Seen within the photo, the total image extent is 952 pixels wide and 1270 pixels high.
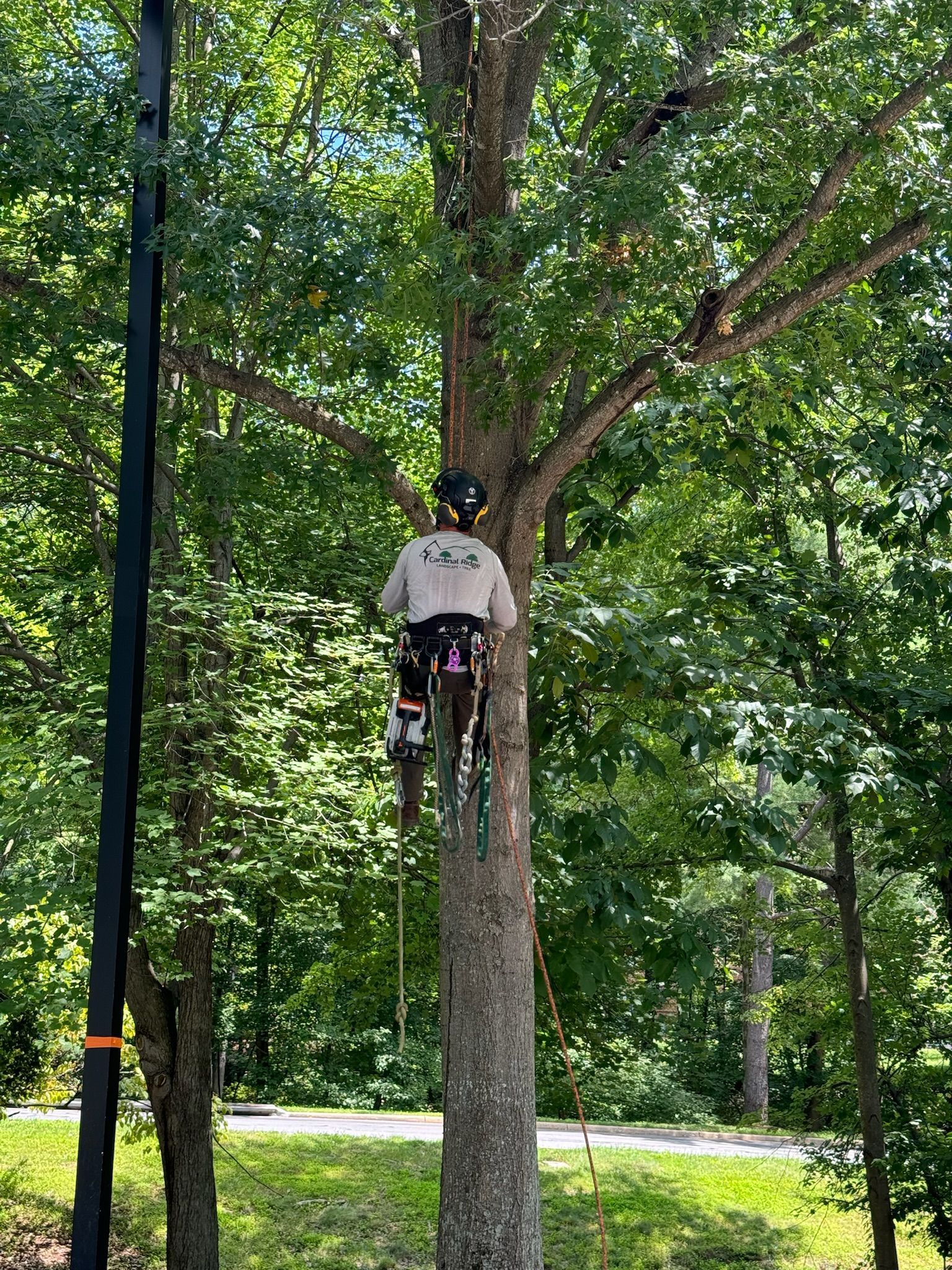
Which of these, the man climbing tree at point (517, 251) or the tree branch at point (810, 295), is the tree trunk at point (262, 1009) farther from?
the tree branch at point (810, 295)

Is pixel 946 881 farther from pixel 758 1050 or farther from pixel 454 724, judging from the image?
pixel 758 1050

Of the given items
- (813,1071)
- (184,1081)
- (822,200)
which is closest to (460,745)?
(822,200)

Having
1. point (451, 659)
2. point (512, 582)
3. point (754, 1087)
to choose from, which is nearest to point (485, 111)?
point (512, 582)

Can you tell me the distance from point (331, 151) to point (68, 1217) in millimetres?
11087

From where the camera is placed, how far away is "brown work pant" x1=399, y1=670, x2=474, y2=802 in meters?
5.98

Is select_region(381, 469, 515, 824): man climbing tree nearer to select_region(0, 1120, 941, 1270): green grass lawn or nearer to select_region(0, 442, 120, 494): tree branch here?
select_region(0, 442, 120, 494): tree branch

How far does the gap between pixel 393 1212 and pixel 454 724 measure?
905 cm

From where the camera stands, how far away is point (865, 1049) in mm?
11164

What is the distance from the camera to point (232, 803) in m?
10.3

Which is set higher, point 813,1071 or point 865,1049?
point 865,1049

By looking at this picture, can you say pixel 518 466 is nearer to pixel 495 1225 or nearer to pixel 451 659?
pixel 451 659

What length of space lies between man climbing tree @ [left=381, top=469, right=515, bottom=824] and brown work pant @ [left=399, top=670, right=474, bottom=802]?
0.04 ft

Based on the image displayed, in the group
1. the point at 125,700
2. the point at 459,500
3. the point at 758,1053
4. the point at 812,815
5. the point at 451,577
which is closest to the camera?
the point at 125,700

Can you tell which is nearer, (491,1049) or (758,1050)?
(491,1049)
